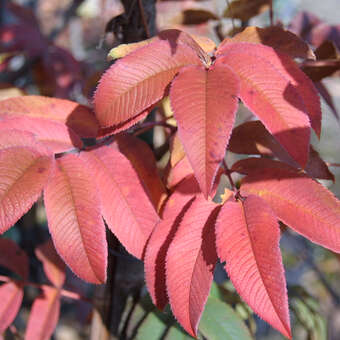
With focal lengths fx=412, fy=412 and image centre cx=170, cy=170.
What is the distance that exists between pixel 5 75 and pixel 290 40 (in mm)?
1031

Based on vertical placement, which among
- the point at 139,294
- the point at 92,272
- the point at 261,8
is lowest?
the point at 139,294

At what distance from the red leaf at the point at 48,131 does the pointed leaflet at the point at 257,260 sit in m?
0.22

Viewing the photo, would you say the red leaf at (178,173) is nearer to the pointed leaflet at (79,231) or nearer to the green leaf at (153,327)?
the pointed leaflet at (79,231)

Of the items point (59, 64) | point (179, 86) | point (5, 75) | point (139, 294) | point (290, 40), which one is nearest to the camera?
point (179, 86)

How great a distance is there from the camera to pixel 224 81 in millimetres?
418

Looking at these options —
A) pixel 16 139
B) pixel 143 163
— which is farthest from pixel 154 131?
pixel 16 139

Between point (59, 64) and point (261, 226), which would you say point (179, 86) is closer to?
point (261, 226)

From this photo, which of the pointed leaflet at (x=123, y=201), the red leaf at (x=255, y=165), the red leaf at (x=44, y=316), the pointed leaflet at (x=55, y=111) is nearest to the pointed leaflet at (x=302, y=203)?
the red leaf at (x=255, y=165)

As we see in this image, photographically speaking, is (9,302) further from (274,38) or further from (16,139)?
(274,38)

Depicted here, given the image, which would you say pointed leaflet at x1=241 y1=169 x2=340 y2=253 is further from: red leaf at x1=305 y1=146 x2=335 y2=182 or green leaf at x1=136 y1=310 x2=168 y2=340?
green leaf at x1=136 y1=310 x2=168 y2=340

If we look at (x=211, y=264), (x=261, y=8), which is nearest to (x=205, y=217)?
(x=211, y=264)

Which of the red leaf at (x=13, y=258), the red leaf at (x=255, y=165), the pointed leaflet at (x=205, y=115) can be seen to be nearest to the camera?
the pointed leaflet at (x=205, y=115)

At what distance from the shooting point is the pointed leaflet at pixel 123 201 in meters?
0.47

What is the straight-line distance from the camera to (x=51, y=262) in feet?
2.58
